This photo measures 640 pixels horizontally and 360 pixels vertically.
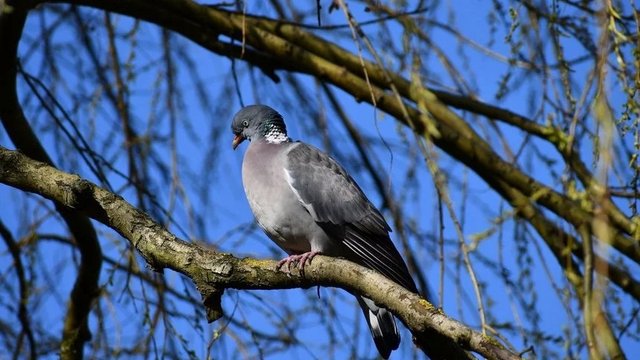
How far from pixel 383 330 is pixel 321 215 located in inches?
20.8

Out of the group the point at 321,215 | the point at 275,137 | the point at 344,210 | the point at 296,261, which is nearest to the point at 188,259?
the point at 296,261

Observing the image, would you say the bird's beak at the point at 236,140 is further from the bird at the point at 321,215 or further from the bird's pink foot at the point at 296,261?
the bird's pink foot at the point at 296,261

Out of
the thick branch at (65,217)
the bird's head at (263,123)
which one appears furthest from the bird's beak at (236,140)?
the thick branch at (65,217)

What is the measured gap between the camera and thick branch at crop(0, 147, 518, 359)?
106 inches

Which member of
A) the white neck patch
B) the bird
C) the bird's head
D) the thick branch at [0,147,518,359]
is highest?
the bird's head

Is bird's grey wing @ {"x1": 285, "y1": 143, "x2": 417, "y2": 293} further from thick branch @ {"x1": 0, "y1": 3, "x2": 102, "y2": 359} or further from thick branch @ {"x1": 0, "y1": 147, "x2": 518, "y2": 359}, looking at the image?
thick branch @ {"x1": 0, "y1": 3, "x2": 102, "y2": 359}

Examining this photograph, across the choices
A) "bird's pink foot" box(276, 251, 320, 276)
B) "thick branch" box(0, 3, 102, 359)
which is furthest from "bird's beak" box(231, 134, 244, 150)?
"bird's pink foot" box(276, 251, 320, 276)

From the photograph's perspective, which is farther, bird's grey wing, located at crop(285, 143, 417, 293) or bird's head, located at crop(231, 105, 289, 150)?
bird's head, located at crop(231, 105, 289, 150)

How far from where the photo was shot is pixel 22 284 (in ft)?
13.4

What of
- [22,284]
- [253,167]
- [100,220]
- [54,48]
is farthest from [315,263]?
[54,48]

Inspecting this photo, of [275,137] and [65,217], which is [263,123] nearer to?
[275,137]

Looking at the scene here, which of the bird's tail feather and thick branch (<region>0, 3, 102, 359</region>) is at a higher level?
thick branch (<region>0, 3, 102, 359</region>)

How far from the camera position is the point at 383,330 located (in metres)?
3.78

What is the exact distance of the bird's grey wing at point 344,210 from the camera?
3670 mm
